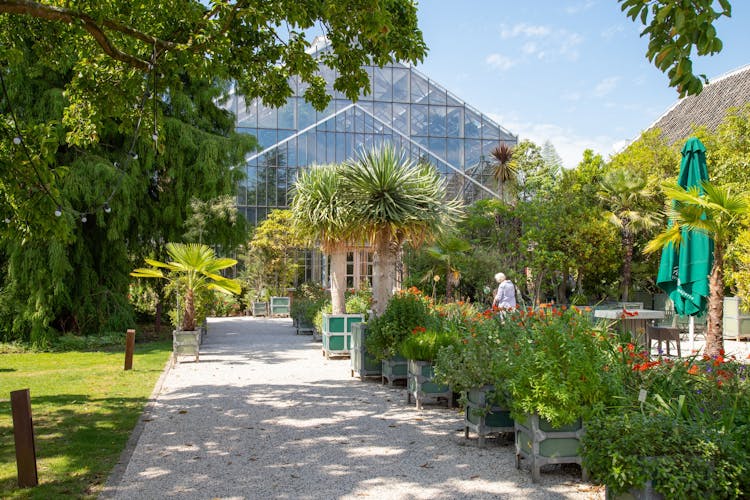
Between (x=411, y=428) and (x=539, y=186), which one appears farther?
(x=539, y=186)

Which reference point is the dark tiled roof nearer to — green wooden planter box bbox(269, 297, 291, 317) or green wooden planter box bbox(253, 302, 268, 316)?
green wooden planter box bbox(269, 297, 291, 317)

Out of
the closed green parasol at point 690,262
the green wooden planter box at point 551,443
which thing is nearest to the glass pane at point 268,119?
the closed green parasol at point 690,262

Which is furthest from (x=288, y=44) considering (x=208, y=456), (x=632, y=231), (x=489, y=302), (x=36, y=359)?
(x=632, y=231)

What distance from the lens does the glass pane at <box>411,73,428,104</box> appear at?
96.7 ft

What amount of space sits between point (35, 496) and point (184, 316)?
838cm

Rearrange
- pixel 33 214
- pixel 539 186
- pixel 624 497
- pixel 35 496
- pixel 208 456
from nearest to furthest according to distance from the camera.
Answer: pixel 624 497 → pixel 35 496 → pixel 208 456 → pixel 33 214 → pixel 539 186

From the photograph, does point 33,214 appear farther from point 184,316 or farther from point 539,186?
point 539,186

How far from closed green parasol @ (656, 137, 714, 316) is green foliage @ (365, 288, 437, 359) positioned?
3.13 meters

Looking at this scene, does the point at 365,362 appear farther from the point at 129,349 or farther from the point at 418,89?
the point at 418,89

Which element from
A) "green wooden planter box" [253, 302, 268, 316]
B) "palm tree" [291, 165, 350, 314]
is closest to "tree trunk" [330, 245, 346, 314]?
"palm tree" [291, 165, 350, 314]

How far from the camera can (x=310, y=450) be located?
551cm

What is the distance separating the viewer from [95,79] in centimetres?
730

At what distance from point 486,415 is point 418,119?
25.2m

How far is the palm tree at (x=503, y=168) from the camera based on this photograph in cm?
2559
